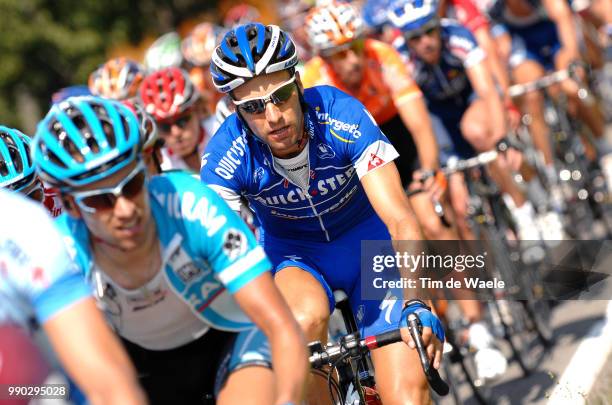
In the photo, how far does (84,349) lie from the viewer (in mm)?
4414

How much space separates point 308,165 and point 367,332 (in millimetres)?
910

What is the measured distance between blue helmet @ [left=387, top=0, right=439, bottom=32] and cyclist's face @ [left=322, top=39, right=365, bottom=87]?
29.6 inches

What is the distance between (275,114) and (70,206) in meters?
1.56

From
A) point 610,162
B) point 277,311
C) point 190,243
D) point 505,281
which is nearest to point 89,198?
point 190,243

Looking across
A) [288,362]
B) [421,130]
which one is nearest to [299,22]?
[421,130]

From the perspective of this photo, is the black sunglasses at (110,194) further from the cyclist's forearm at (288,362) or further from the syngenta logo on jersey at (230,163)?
the syngenta logo on jersey at (230,163)

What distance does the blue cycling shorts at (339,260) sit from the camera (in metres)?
6.68

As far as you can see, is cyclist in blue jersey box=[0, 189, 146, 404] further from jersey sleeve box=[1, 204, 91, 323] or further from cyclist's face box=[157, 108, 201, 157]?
cyclist's face box=[157, 108, 201, 157]

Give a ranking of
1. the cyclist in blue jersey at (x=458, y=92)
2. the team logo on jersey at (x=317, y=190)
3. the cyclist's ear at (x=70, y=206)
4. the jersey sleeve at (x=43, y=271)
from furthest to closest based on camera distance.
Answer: the cyclist in blue jersey at (x=458, y=92) < the team logo on jersey at (x=317, y=190) < the cyclist's ear at (x=70, y=206) < the jersey sleeve at (x=43, y=271)

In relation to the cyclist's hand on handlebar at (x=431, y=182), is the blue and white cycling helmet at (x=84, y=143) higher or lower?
higher

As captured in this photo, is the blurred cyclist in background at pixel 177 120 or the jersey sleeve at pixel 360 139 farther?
the blurred cyclist in background at pixel 177 120

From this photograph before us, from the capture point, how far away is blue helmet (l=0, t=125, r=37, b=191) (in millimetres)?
6680

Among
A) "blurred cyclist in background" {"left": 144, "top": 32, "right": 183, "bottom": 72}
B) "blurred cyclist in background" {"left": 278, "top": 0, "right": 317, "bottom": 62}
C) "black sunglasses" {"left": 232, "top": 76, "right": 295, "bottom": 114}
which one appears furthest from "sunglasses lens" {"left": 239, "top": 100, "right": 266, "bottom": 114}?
"blurred cyclist in background" {"left": 144, "top": 32, "right": 183, "bottom": 72}

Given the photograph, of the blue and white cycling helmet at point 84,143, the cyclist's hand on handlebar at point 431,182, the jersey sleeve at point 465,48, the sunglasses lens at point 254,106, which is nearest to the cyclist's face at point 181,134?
the cyclist's hand on handlebar at point 431,182
